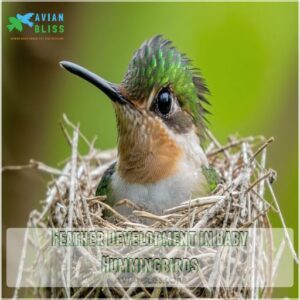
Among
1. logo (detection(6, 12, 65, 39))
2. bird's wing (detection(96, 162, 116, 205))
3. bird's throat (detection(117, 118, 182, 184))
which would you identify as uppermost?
logo (detection(6, 12, 65, 39))

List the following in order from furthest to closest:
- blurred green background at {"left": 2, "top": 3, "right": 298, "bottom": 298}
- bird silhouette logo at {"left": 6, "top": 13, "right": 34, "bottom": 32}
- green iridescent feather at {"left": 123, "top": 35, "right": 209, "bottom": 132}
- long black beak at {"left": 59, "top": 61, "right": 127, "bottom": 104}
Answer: blurred green background at {"left": 2, "top": 3, "right": 298, "bottom": 298} → bird silhouette logo at {"left": 6, "top": 13, "right": 34, "bottom": 32} → green iridescent feather at {"left": 123, "top": 35, "right": 209, "bottom": 132} → long black beak at {"left": 59, "top": 61, "right": 127, "bottom": 104}

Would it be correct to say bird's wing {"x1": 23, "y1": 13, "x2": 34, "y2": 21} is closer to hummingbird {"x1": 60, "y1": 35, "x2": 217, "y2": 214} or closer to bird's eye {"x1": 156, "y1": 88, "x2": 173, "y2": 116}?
hummingbird {"x1": 60, "y1": 35, "x2": 217, "y2": 214}

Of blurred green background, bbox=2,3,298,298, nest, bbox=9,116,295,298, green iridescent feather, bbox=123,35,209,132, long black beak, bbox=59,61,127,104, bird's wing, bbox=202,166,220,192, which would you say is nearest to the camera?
nest, bbox=9,116,295,298

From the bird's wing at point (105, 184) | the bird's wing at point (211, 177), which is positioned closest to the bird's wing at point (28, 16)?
the bird's wing at point (105, 184)

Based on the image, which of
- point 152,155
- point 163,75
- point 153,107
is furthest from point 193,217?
point 163,75

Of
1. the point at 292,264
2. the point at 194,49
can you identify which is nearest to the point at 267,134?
the point at 194,49

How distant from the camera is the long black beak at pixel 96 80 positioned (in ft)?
10.4

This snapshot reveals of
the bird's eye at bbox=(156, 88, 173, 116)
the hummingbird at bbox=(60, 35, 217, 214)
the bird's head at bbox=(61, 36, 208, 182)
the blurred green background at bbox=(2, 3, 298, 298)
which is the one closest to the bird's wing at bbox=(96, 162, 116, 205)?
the hummingbird at bbox=(60, 35, 217, 214)

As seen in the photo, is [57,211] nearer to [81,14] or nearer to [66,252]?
[66,252]

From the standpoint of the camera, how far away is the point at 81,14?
14.5 feet

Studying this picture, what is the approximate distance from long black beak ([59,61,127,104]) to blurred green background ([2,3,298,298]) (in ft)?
3.80

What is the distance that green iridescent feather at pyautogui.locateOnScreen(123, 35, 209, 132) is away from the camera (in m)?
3.30

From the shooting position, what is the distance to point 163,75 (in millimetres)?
3352

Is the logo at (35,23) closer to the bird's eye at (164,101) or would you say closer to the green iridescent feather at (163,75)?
the green iridescent feather at (163,75)
